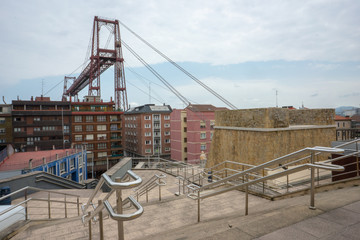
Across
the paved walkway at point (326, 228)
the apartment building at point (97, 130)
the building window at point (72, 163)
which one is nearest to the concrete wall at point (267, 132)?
the paved walkway at point (326, 228)

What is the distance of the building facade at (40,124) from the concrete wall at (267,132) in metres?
33.1

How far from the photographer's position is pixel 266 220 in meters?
2.92

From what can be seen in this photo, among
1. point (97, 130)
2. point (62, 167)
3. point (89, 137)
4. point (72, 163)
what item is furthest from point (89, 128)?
point (62, 167)

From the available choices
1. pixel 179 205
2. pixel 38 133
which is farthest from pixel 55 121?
pixel 179 205

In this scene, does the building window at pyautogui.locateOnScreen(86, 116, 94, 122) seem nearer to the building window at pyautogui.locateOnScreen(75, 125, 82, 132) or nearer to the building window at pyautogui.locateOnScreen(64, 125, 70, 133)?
the building window at pyautogui.locateOnScreen(75, 125, 82, 132)

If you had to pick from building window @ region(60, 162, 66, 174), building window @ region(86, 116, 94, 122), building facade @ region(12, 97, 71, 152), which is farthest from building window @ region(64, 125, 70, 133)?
building window @ region(60, 162, 66, 174)

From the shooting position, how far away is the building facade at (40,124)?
122 feet

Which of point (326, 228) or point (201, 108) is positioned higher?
point (201, 108)

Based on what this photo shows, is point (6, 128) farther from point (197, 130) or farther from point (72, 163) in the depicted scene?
point (197, 130)

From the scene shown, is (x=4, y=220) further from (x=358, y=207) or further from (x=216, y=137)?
(x=216, y=137)

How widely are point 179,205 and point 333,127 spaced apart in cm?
1133

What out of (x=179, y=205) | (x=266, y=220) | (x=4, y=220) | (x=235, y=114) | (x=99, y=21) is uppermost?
(x=99, y=21)

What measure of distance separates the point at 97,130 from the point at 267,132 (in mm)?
37403

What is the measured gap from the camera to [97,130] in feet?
139
